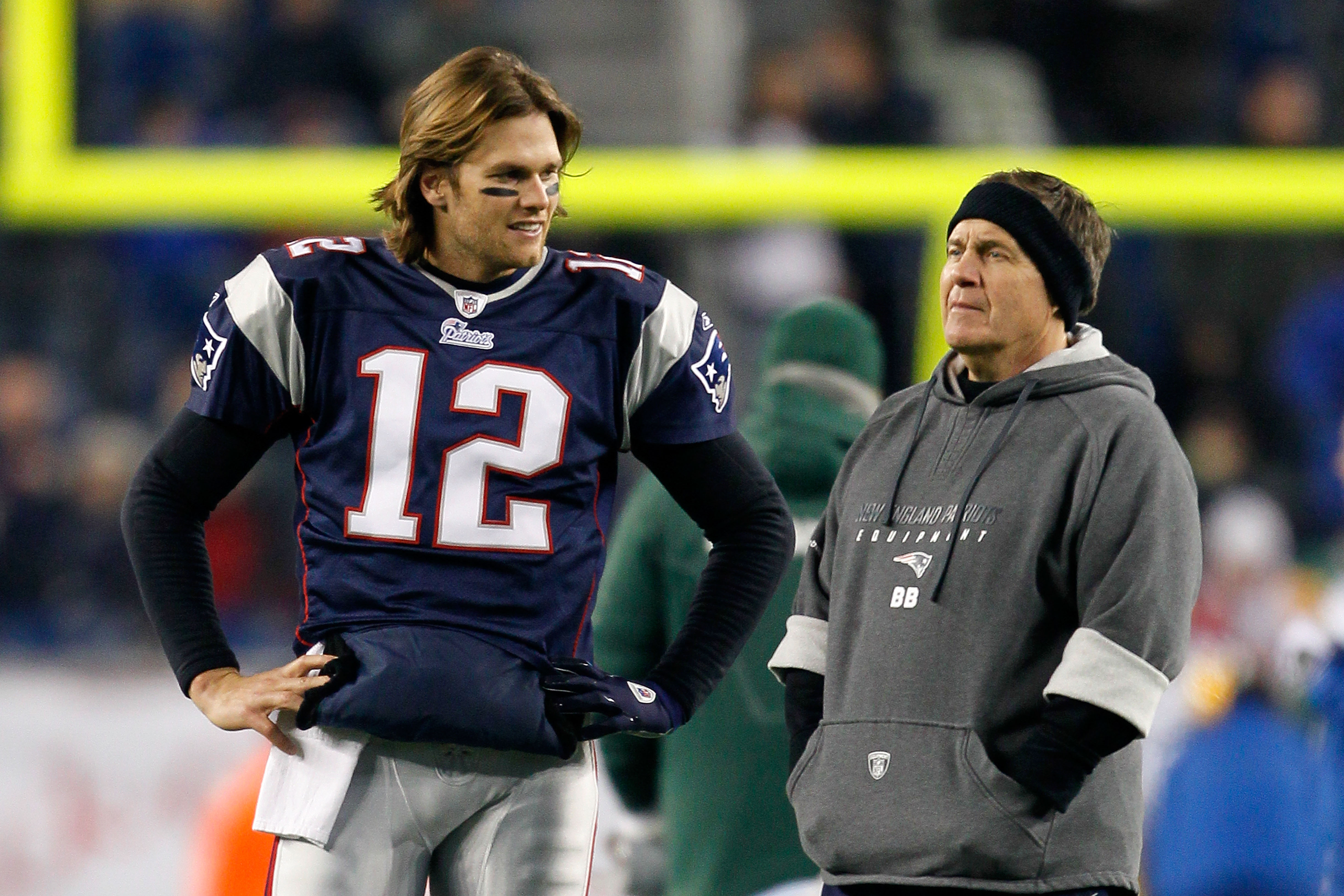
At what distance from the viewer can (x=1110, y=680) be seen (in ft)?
6.96

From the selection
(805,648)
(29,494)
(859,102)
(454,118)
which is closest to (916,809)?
(805,648)

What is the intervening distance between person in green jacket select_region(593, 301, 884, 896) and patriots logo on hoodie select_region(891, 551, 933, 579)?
0.92 m

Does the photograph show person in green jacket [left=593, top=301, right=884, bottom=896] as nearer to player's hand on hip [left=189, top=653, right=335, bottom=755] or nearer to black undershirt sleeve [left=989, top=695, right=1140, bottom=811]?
player's hand on hip [left=189, top=653, right=335, bottom=755]

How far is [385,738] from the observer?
235 centimetres

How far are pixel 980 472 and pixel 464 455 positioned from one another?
23.9 inches

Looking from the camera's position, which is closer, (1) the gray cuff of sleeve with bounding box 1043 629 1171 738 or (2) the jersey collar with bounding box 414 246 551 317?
(1) the gray cuff of sleeve with bounding box 1043 629 1171 738

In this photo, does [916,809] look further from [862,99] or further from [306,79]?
[306,79]

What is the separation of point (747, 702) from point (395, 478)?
114 centimetres

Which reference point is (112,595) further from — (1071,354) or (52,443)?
(1071,354)

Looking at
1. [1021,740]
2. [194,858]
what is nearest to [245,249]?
[194,858]

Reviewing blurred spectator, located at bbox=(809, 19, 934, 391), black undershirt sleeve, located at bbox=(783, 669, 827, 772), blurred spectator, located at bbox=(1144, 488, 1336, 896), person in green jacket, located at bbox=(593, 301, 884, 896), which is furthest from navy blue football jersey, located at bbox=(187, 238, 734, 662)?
blurred spectator, located at bbox=(809, 19, 934, 391)

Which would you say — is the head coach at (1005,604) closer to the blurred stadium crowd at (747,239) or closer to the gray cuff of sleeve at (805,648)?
the gray cuff of sleeve at (805,648)

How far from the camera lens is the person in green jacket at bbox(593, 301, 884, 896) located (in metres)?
3.34

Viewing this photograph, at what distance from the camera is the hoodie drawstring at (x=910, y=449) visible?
2357mm
